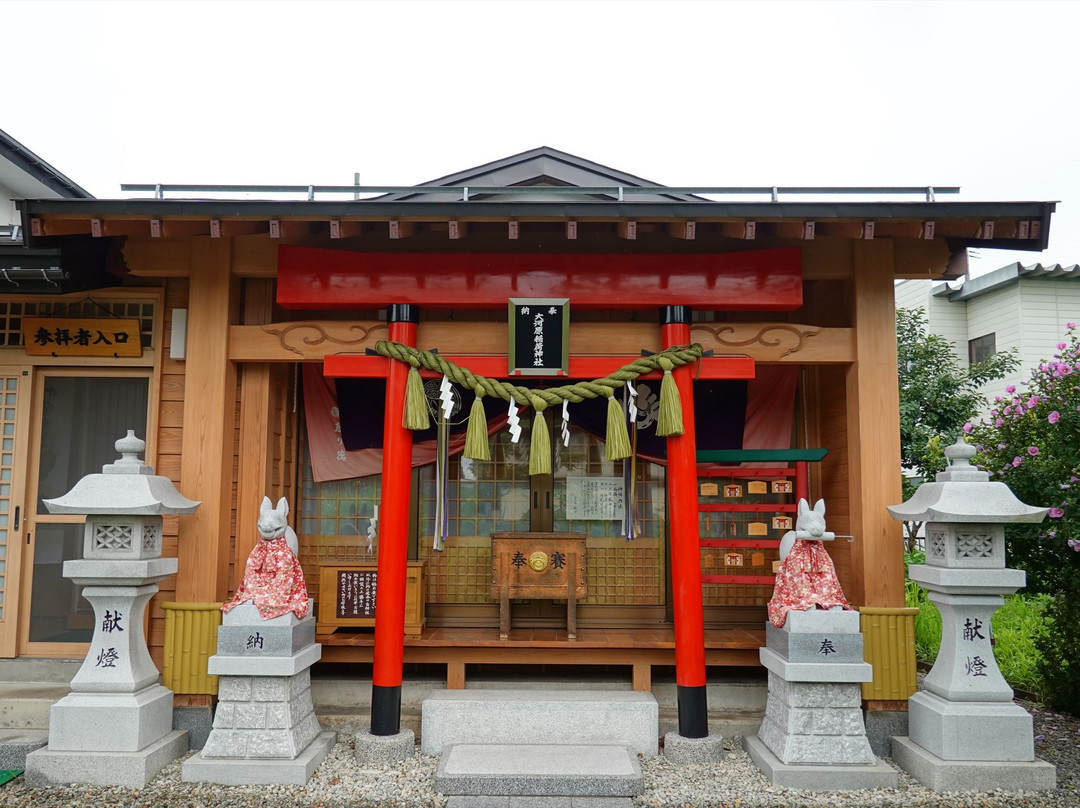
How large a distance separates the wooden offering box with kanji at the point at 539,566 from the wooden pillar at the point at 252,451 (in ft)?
6.45

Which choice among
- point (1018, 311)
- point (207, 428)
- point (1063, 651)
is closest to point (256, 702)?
point (207, 428)

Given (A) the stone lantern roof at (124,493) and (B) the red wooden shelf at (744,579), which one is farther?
(B) the red wooden shelf at (744,579)

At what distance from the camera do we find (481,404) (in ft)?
18.0

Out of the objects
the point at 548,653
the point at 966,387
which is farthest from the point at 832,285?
the point at 966,387

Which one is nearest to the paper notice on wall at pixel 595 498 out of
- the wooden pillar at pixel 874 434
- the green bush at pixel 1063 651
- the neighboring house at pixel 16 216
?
the wooden pillar at pixel 874 434

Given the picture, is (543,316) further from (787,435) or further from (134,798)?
(134,798)

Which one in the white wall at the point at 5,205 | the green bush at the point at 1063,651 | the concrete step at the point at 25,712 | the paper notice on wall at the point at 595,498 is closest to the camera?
the concrete step at the point at 25,712

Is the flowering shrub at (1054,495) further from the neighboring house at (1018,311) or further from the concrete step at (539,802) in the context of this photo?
the neighboring house at (1018,311)

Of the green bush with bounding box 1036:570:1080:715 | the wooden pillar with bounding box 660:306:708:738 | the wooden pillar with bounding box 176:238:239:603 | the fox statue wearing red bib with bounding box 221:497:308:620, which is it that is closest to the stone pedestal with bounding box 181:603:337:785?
the fox statue wearing red bib with bounding box 221:497:308:620

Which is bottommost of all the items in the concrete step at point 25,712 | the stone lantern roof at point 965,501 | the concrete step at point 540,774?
the concrete step at point 540,774

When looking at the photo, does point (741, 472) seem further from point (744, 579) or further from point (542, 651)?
point (542, 651)

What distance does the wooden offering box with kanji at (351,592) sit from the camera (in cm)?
624

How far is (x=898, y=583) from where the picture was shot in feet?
18.3

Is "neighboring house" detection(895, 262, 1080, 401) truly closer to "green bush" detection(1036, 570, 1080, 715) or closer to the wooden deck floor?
"green bush" detection(1036, 570, 1080, 715)
